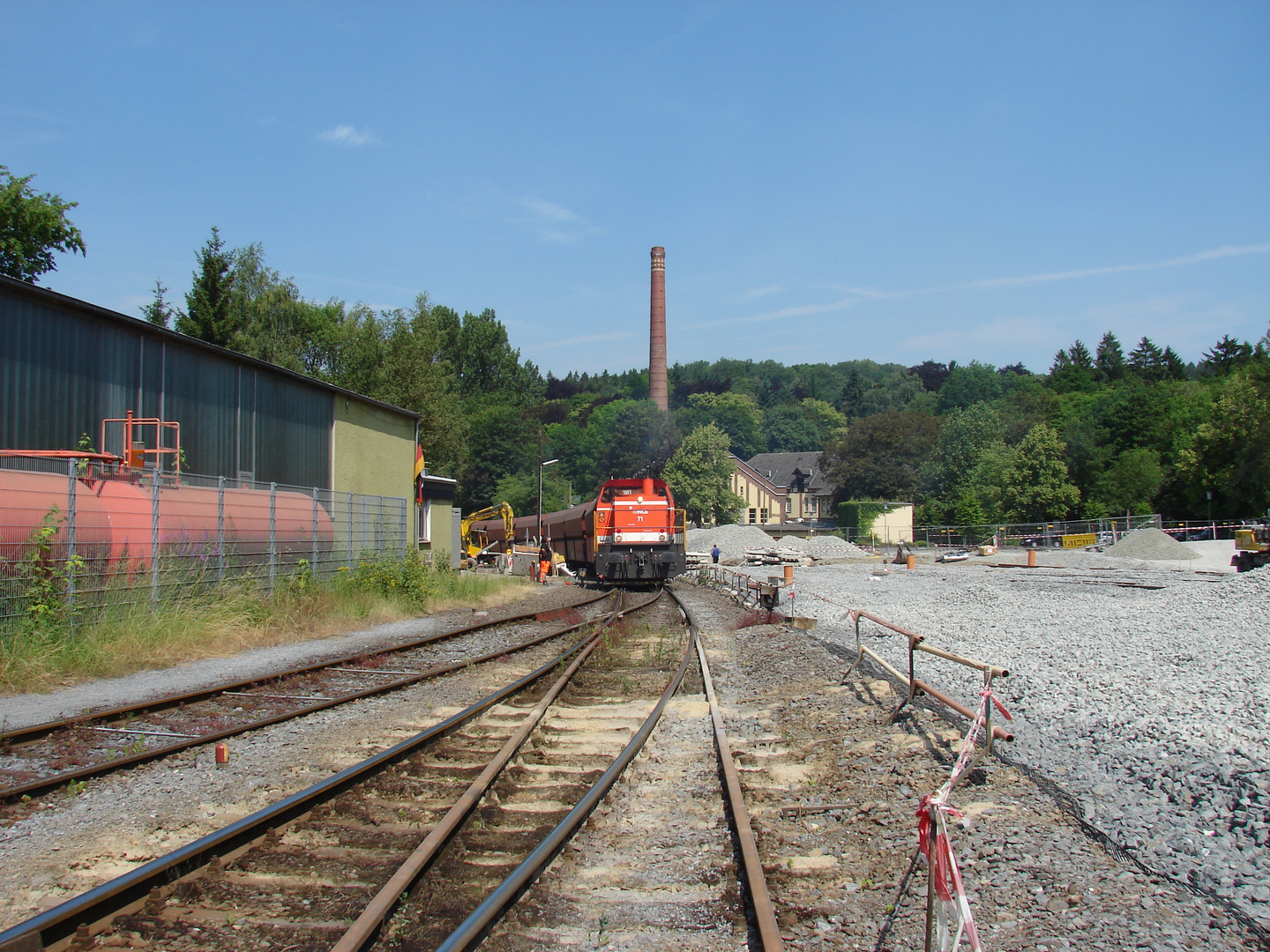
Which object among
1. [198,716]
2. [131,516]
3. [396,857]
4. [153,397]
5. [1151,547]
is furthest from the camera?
[1151,547]

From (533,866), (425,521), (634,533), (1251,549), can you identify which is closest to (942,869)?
(533,866)

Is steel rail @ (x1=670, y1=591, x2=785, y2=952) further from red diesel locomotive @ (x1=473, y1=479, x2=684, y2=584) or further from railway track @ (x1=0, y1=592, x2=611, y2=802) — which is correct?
red diesel locomotive @ (x1=473, y1=479, x2=684, y2=584)

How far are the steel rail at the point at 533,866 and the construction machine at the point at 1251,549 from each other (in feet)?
85.0

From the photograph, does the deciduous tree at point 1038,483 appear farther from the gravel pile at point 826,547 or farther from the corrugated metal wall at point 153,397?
the corrugated metal wall at point 153,397

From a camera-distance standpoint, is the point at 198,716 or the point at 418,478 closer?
the point at 198,716

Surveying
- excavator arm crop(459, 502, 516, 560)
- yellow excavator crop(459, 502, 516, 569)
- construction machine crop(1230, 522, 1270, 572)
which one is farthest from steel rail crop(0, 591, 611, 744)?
excavator arm crop(459, 502, 516, 560)

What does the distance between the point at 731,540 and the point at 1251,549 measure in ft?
98.6

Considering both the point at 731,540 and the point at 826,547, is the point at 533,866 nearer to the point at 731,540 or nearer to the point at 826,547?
the point at 826,547

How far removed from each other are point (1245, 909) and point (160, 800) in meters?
6.08

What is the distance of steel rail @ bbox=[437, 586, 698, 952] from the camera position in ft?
11.1

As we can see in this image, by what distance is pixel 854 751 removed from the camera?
22.4ft

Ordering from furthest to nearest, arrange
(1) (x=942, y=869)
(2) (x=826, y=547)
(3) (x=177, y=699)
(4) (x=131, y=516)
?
1. (2) (x=826, y=547)
2. (4) (x=131, y=516)
3. (3) (x=177, y=699)
4. (1) (x=942, y=869)

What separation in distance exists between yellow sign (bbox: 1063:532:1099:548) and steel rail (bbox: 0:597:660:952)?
50.7 meters

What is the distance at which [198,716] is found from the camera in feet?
26.3
